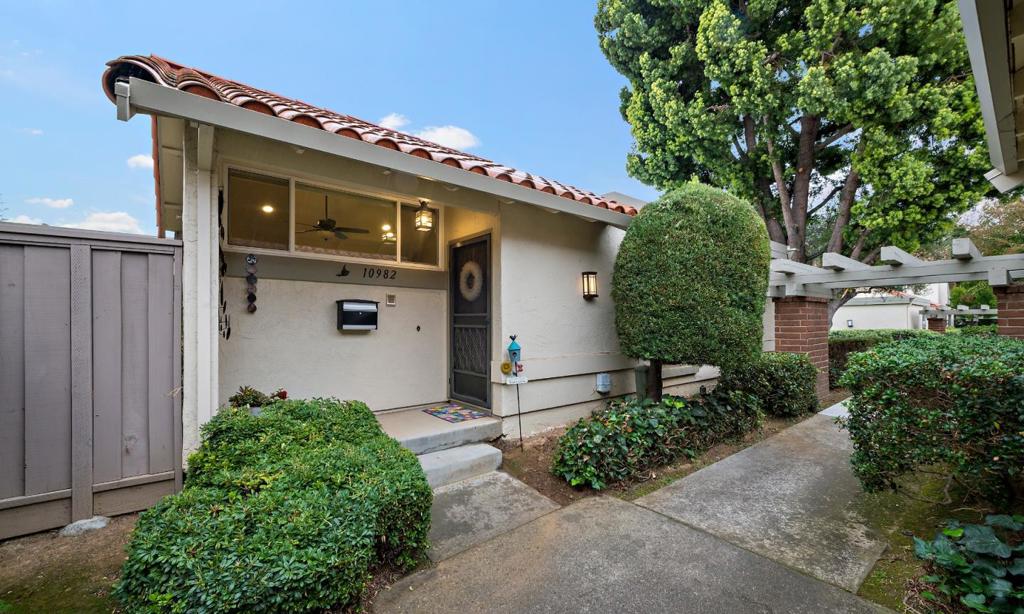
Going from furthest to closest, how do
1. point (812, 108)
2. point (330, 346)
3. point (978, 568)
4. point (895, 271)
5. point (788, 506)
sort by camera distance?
1. point (812, 108)
2. point (895, 271)
3. point (330, 346)
4. point (788, 506)
5. point (978, 568)

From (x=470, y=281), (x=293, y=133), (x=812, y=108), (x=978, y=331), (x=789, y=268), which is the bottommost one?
(x=978, y=331)

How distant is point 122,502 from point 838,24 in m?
11.6

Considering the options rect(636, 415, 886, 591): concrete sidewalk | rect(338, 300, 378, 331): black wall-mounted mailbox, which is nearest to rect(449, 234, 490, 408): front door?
rect(338, 300, 378, 331): black wall-mounted mailbox

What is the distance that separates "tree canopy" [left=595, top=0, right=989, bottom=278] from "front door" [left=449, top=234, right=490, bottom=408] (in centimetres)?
699

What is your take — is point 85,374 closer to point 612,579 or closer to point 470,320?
point 470,320

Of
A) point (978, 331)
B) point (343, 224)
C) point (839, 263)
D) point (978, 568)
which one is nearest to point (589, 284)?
point (343, 224)

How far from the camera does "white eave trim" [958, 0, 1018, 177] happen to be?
1.87 metres

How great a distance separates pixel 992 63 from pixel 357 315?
17.3 feet

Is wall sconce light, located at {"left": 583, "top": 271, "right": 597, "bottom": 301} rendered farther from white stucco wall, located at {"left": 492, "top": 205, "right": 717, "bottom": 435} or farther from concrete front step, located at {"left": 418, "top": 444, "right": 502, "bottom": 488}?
concrete front step, located at {"left": 418, "top": 444, "right": 502, "bottom": 488}

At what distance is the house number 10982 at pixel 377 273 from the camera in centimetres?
510

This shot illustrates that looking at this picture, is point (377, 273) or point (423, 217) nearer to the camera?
point (423, 217)

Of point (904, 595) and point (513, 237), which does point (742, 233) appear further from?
point (904, 595)

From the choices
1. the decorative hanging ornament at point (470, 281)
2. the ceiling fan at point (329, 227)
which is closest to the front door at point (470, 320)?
the decorative hanging ornament at point (470, 281)

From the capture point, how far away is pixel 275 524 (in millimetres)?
1955
